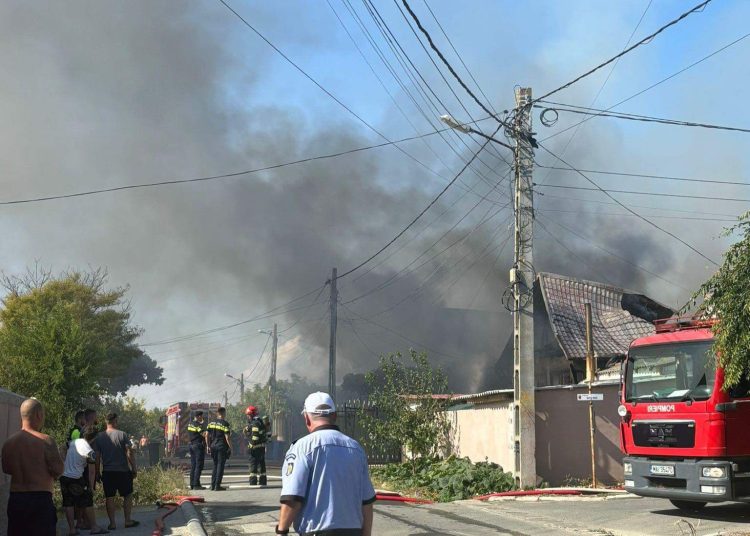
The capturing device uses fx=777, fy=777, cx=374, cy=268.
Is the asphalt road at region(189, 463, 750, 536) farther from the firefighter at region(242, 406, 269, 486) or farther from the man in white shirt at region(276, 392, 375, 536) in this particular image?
the man in white shirt at region(276, 392, 375, 536)

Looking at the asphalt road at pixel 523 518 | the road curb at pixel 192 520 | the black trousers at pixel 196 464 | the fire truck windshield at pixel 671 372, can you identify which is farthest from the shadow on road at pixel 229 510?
the fire truck windshield at pixel 671 372

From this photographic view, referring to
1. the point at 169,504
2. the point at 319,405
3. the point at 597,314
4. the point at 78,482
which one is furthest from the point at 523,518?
the point at 597,314

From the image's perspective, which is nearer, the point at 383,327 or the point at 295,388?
the point at 383,327

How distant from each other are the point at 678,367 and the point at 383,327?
89.7 feet

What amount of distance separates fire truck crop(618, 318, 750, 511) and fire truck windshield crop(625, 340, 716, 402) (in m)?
0.01

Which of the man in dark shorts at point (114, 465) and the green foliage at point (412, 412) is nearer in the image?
the man in dark shorts at point (114, 465)

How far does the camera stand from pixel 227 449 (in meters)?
A: 13.7

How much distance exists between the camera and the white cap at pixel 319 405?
3.76 metres

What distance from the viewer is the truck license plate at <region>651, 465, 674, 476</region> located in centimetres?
956

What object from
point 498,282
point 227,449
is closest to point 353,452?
point 227,449

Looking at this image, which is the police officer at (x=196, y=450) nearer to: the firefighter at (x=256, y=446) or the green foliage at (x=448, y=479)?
the firefighter at (x=256, y=446)

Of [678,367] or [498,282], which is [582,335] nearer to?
[498,282]

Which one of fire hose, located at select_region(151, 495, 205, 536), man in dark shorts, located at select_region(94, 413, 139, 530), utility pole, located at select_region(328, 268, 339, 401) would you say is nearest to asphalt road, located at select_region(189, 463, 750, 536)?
fire hose, located at select_region(151, 495, 205, 536)

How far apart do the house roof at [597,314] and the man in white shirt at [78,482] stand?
52.5ft
